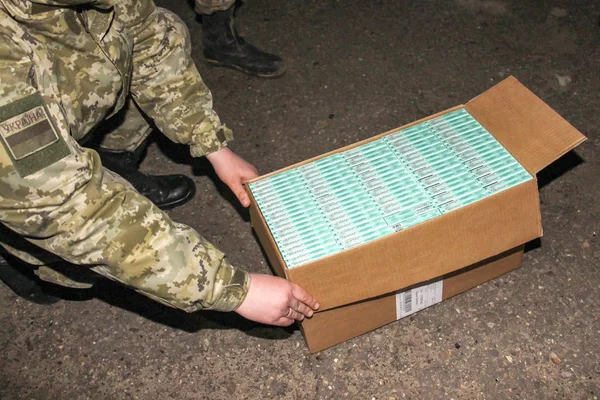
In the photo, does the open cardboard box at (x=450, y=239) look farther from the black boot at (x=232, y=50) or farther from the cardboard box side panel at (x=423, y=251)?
the black boot at (x=232, y=50)

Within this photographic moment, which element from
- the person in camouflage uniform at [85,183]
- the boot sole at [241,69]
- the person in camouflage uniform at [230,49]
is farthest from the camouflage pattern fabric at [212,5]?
the person in camouflage uniform at [85,183]

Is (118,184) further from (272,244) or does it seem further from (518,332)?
(518,332)

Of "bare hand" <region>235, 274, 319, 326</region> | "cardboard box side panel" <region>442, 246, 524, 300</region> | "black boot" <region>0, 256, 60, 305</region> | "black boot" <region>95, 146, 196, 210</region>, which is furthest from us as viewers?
"black boot" <region>95, 146, 196, 210</region>

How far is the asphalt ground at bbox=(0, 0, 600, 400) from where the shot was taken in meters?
1.43

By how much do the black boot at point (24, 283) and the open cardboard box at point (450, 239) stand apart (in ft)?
2.37

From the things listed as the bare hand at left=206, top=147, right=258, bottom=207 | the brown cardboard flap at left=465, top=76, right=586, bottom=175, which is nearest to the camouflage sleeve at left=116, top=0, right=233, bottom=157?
the bare hand at left=206, top=147, right=258, bottom=207

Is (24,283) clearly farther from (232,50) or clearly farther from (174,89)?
(232,50)

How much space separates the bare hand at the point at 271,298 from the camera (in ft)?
3.80

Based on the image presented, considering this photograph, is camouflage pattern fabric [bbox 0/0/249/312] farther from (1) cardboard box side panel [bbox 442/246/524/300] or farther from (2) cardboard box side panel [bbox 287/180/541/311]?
(1) cardboard box side panel [bbox 442/246/524/300]

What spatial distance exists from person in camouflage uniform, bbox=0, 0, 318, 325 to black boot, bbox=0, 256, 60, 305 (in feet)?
0.94

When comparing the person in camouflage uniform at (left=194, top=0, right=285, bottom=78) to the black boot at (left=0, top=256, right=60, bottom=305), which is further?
the person in camouflage uniform at (left=194, top=0, right=285, bottom=78)

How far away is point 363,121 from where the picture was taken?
80.3 inches

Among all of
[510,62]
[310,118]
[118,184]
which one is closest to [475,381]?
[118,184]

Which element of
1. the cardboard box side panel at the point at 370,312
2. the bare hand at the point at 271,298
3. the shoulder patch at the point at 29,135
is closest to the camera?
the shoulder patch at the point at 29,135
